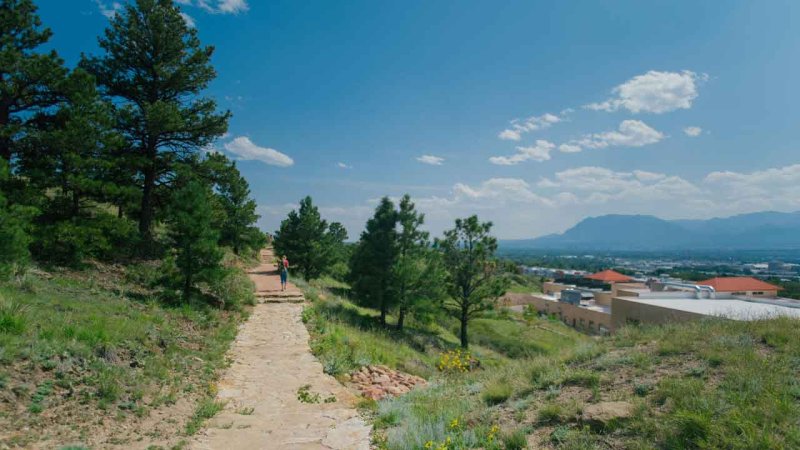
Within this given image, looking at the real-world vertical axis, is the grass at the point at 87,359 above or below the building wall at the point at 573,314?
above

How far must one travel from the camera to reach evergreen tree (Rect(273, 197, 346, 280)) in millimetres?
26484

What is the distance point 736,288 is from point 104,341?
49.0m

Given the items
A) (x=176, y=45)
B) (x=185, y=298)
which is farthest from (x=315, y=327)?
(x=176, y=45)

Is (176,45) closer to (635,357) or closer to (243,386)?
(243,386)

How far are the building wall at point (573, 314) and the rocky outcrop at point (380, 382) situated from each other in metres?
22.6

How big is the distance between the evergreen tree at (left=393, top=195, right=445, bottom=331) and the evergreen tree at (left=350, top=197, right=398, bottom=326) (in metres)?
0.39

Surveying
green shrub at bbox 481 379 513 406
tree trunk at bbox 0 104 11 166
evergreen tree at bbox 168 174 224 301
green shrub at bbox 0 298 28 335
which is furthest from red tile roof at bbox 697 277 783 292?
tree trunk at bbox 0 104 11 166

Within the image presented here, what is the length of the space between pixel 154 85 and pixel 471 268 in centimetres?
1889

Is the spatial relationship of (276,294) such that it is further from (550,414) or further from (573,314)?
(573,314)

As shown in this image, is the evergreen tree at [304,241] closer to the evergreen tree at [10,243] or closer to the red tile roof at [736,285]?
the evergreen tree at [10,243]

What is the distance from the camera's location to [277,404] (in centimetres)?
691

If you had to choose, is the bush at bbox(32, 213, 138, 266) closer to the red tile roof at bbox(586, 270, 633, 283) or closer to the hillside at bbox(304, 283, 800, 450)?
the hillside at bbox(304, 283, 800, 450)

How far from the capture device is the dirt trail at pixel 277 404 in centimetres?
539

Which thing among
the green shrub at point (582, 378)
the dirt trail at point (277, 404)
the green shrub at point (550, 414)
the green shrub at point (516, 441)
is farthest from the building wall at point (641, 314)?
the green shrub at point (516, 441)
